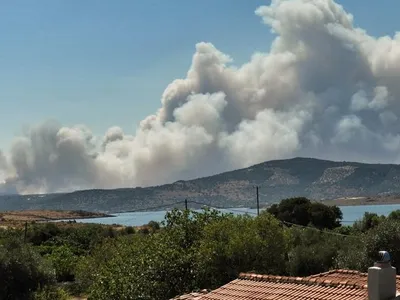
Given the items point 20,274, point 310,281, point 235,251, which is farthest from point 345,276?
point 20,274

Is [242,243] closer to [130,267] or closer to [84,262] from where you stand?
[130,267]

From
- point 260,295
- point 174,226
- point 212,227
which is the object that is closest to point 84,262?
point 174,226

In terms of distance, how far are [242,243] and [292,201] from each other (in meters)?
64.8

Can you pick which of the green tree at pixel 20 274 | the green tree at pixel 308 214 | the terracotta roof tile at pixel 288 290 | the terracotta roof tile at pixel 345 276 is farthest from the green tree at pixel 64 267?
the terracotta roof tile at pixel 288 290

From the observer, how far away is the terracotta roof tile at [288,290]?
17125mm

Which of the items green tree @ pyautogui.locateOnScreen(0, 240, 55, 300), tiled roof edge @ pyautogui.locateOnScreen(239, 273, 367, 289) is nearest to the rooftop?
tiled roof edge @ pyautogui.locateOnScreen(239, 273, 367, 289)

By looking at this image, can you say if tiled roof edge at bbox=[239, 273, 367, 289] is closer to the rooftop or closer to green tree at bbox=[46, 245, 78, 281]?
the rooftop

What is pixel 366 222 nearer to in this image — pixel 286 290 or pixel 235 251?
pixel 235 251

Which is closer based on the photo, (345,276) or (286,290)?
(286,290)

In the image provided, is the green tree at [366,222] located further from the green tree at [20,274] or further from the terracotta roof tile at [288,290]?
the terracotta roof tile at [288,290]

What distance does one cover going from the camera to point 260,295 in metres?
17.9

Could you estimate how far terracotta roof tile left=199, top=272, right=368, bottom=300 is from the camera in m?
17.1

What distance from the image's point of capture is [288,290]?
18.1 m

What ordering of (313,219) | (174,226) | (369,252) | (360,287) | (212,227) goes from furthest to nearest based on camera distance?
(313,219), (369,252), (174,226), (212,227), (360,287)
